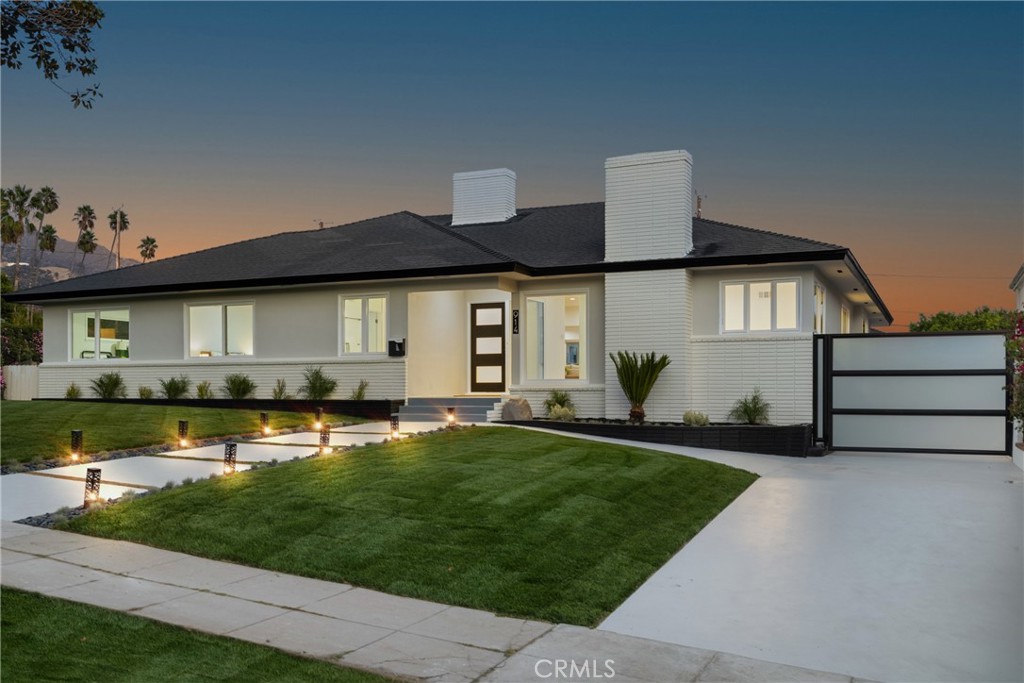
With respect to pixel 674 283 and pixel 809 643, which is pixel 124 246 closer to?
pixel 674 283

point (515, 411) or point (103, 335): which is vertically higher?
point (103, 335)

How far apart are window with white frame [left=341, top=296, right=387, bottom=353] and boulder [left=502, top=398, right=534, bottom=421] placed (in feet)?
12.5

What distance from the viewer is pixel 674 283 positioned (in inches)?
683

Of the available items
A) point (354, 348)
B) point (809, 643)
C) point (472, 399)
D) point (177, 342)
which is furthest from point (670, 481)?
point (177, 342)

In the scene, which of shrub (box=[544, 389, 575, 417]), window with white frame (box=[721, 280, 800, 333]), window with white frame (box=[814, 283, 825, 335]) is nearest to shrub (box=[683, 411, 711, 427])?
window with white frame (box=[721, 280, 800, 333])

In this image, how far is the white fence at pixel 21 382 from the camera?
80.6 feet

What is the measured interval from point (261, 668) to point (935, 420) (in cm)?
1418

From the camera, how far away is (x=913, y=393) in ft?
51.4

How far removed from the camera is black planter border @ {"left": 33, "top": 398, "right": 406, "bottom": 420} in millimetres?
19188

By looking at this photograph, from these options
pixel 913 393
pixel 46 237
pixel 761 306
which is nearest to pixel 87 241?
pixel 46 237

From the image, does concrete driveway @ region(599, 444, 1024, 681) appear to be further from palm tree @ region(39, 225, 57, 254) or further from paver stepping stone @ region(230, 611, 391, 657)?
palm tree @ region(39, 225, 57, 254)

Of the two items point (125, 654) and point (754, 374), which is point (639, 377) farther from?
point (125, 654)

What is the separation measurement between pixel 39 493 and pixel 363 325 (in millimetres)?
11105

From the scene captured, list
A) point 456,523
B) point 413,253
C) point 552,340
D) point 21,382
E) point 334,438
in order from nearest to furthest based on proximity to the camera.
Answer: point 456,523
point 334,438
point 552,340
point 413,253
point 21,382
